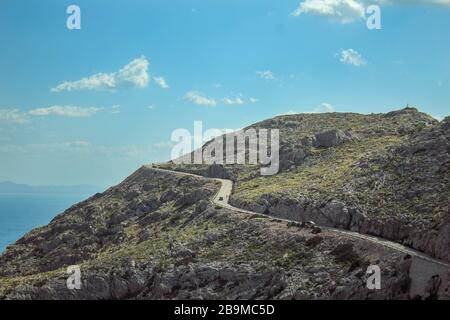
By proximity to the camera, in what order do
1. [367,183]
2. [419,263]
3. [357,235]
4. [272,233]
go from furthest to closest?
1. [367,183]
2. [272,233]
3. [357,235]
4. [419,263]

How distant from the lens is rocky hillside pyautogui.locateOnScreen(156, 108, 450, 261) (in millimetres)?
69625

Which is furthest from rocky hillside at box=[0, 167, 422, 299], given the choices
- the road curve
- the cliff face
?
the road curve

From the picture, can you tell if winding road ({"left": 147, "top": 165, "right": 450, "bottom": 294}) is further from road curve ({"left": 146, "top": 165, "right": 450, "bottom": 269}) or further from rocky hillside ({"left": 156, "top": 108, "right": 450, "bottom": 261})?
rocky hillside ({"left": 156, "top": 108, "right": 450, "bottom": 261})

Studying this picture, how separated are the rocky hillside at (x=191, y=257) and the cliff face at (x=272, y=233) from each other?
19 centimetres

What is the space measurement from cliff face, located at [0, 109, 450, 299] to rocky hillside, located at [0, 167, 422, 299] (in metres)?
0.19

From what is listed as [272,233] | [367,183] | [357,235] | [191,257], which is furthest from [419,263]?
[191,257]

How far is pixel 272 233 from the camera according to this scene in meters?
80.2

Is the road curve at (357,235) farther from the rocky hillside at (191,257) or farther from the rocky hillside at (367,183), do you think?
the rocky hillside at (191,257)

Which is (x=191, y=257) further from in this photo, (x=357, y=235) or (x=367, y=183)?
(x=367, y=183)

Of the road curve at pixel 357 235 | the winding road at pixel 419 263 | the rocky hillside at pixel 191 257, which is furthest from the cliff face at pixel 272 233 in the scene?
the road curve at pixel 357 235

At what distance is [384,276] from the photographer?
191 ft

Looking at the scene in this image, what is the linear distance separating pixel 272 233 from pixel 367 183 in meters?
18.5
